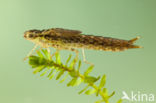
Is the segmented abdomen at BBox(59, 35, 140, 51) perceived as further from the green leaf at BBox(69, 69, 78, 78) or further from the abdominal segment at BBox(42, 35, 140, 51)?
the green leaf at BBox(69, 69, 78, 78)

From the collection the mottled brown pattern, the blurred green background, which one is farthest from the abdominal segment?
the blurred green background

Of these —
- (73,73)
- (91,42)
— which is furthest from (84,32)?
(73,73)

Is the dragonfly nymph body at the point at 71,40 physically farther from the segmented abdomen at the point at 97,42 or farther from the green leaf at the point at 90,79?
the green leaf at the point at 90,79

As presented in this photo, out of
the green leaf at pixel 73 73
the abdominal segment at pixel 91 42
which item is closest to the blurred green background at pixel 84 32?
the abdominal segment at pixel 91 42

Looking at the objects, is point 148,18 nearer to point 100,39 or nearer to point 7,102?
point 100,39

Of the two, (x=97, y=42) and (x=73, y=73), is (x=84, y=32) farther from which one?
(x=73, y=73)
